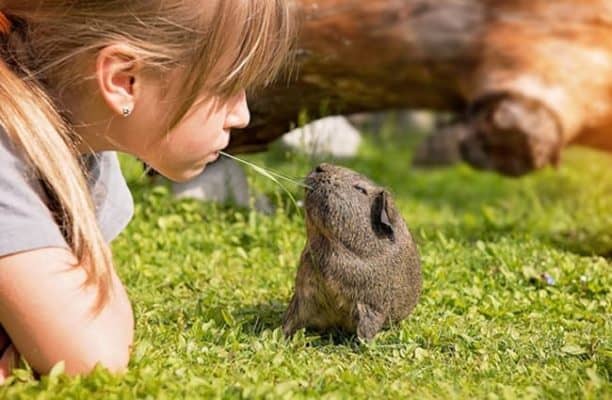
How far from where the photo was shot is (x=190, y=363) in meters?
3.27

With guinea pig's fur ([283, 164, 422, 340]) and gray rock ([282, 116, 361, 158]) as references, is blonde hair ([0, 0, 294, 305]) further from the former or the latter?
gray rock ([282, 116, 361, 158])

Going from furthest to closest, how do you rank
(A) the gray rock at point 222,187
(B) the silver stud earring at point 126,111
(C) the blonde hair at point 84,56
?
(A) the gray rock at point 222,187, (B) the silver stud earring at point 126,111, (C) the blonde hair at point 84,56

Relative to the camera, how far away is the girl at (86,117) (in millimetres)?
2996

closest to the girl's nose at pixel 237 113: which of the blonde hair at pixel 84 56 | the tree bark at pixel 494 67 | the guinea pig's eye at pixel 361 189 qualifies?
the blonde hair at pixel 84 56

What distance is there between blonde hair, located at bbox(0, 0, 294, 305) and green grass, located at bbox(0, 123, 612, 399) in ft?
1.57

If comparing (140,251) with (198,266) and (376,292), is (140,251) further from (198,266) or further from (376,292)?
(376,292)

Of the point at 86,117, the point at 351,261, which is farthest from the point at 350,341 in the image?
the point at 86,117

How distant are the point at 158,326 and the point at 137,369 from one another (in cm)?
62

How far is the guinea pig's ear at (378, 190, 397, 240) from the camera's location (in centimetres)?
352

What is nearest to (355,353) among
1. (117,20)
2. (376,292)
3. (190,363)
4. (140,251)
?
(376,292)

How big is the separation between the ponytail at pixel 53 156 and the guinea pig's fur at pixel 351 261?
2.47ft

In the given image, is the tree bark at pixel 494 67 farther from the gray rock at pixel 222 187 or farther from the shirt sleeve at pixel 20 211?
the shirt sleeve at pixel 20 211

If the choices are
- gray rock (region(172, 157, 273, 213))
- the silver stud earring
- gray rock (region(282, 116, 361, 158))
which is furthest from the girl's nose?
gray rock (region(172, 157, 273, 213))

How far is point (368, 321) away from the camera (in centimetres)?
348
